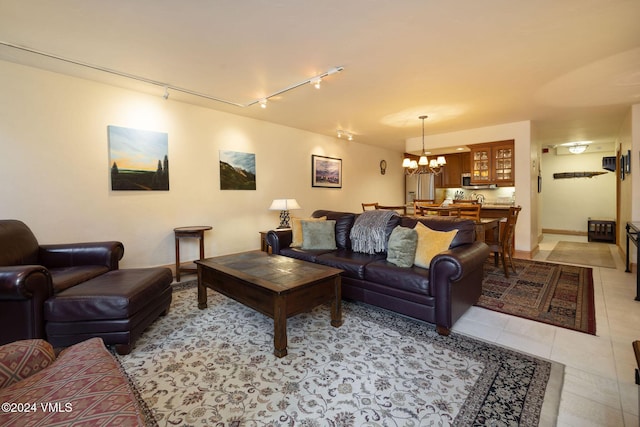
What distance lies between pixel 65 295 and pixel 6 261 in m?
0.86

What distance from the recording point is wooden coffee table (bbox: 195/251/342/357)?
2.07m

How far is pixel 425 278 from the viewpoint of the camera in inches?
95.3

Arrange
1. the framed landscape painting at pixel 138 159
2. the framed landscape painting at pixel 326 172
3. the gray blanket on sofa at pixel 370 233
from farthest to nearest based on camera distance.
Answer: the framed landscape painting at pixel 326 172
the framed landscape painting at pixel 138 159
the gray blanket on sofa at pixel 370 233

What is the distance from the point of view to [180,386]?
1.74 metres

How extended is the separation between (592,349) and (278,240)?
314cm

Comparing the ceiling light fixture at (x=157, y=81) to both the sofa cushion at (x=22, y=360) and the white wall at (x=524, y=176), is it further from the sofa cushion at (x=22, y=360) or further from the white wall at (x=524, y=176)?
the white wall at (x=524, y=176)

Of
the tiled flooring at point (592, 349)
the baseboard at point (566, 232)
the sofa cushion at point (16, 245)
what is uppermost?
the sofa cushion at point (16, 245)

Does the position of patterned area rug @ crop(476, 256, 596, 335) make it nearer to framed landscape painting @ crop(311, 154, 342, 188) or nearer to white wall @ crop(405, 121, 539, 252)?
white wall @ crop(405, 121, 539, 252)

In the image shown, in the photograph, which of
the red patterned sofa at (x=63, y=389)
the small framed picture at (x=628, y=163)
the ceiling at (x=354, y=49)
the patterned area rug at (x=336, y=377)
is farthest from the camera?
the small framed picture at (x=628, y=163)

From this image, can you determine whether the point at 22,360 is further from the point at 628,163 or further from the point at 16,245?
the point at 628,163

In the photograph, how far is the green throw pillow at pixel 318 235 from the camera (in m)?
3.65

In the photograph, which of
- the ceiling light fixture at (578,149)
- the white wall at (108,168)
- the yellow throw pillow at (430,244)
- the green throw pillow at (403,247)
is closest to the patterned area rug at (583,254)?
the ceiling light fixture at (578,149)

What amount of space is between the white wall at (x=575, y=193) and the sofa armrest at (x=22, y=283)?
10808mm

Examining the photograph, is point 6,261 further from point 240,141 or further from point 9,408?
point 240,141
